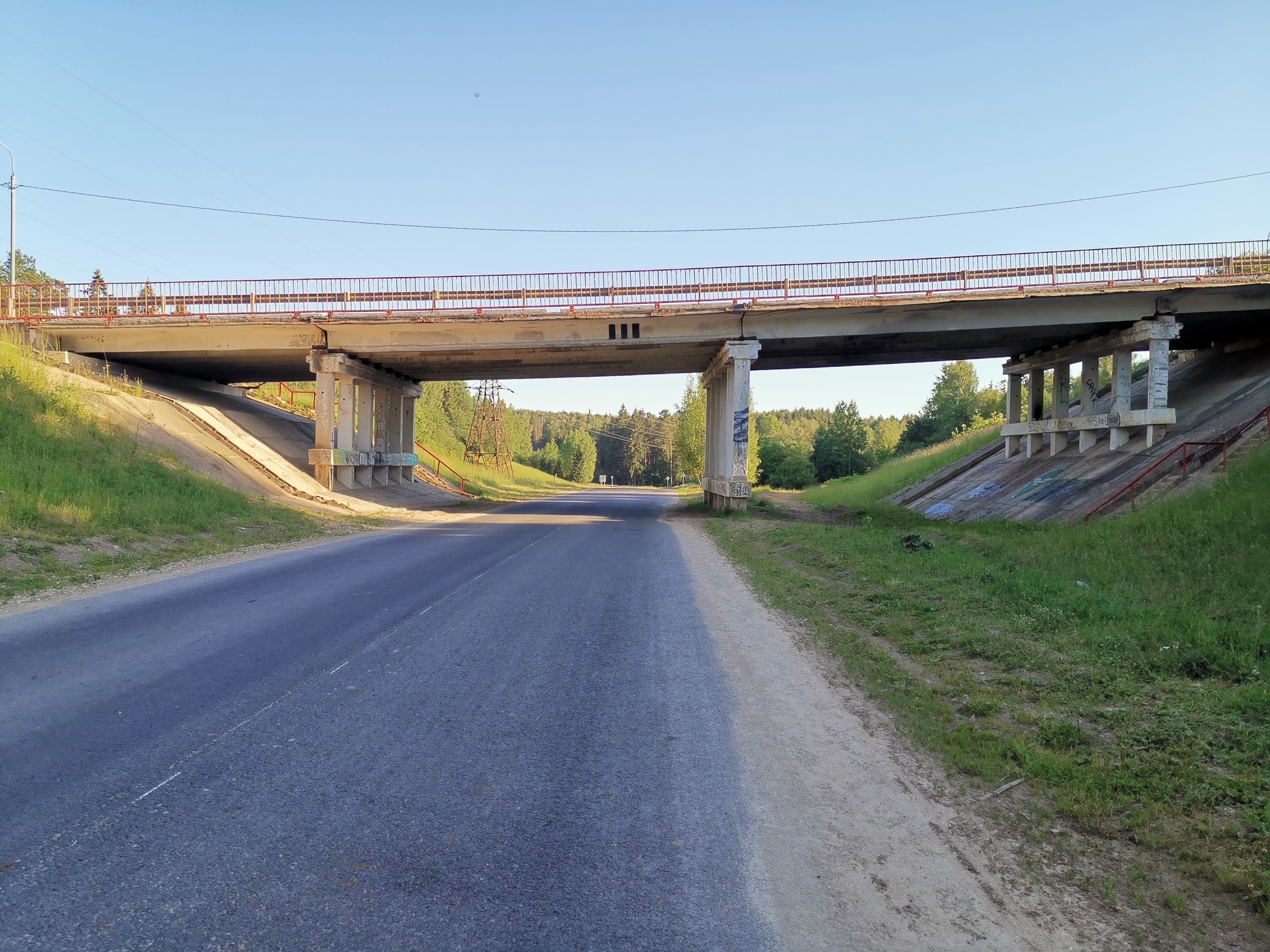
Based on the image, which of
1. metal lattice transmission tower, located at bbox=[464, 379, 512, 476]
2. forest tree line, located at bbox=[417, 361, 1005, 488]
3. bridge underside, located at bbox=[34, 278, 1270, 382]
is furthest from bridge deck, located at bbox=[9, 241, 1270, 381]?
metal lattice transmission tower, located at bbox=[464, 379, 512, 476]

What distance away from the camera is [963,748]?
206 inches

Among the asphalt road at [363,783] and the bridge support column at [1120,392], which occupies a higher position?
the bridge support column at [1120,392]

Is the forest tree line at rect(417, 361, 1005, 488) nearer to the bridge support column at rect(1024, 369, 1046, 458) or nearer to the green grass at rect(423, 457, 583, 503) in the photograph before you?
the green grass at rect(423, 457, 583, 503)

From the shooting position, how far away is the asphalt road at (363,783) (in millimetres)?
3076

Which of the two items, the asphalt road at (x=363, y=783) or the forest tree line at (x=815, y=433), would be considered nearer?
the asphalt road at (x=363, y=783)

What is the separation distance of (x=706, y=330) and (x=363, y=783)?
1017 inches

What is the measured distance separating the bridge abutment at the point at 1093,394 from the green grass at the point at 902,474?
6.04 meters

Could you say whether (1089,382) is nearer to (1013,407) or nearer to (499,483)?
(1013,407)

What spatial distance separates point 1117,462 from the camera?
23.5 metres

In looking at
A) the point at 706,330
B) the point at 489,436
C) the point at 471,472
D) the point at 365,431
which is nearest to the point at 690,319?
the point at 706,330

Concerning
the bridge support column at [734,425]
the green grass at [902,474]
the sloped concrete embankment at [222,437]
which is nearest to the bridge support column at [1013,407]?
the green grass at [902,474]

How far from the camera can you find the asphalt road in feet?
10.1

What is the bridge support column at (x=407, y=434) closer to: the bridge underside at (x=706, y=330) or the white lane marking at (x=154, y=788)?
the bridge underside at (x=706, y=330)

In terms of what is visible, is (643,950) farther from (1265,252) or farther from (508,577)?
(1265,252)
